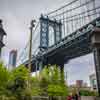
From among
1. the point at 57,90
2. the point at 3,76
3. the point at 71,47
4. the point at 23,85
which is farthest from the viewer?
the point at 71,47

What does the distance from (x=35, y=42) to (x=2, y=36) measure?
696 inches

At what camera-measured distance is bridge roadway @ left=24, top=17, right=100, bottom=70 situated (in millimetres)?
34500

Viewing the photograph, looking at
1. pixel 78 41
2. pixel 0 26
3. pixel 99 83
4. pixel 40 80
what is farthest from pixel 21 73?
pixel 0 26

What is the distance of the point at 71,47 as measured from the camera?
1610 inches

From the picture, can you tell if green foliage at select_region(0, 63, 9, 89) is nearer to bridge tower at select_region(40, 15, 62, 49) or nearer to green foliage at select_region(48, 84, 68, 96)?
green foliage at select_region(48, 84, 68, 96)

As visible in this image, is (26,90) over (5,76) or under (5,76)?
under

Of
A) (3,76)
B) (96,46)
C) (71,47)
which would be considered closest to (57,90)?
(3,76)

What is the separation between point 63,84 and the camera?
26781 mm

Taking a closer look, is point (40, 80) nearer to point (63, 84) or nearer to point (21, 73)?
point (63, 84)

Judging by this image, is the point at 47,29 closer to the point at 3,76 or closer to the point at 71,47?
the point at 71,47

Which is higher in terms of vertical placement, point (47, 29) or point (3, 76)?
point (47, 29)

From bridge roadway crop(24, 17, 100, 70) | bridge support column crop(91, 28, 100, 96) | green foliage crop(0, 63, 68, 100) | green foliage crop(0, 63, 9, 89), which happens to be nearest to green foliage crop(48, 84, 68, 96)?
green foliage crop(0, 63, 68, 100)

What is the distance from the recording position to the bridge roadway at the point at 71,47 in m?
34.5

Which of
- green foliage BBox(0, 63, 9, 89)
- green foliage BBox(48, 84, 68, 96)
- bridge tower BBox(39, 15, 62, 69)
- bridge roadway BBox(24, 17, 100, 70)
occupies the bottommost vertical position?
green foliage BBox(48, 84, 68, 96)
